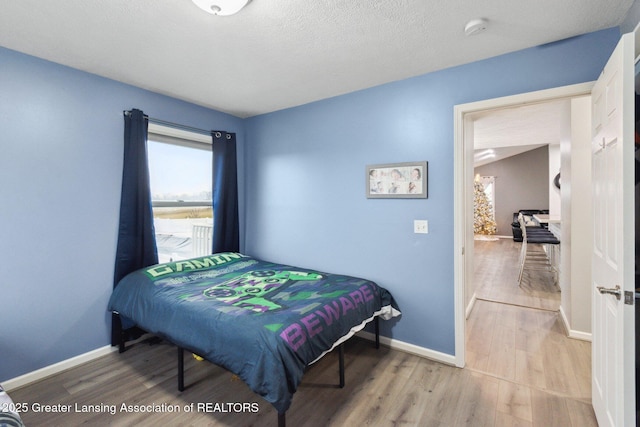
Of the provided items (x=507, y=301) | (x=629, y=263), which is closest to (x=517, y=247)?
(x=507, y=301)

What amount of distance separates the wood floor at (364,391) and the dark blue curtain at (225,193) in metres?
1.26

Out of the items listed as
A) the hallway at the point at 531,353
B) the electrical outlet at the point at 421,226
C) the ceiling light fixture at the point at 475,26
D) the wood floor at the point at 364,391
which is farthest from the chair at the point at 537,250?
the ceiling light fixture at the point at 475,26

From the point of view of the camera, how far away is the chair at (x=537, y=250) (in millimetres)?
4430

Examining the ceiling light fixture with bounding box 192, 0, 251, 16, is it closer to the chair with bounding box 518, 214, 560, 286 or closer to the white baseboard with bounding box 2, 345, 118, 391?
the white baseboard with bounding box 2, 345, 118, 391

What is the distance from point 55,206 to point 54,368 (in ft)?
4.12

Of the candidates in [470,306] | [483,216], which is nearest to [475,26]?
[470,306]

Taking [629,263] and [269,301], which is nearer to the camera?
[629,263]

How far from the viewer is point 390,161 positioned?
2.68 metres

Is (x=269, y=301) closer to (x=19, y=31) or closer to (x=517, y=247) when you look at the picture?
(x=19, y=31)

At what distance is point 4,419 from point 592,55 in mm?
Answer: 3473

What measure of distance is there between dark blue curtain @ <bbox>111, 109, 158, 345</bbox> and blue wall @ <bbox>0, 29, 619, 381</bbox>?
6 cm

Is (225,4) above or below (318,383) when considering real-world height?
above

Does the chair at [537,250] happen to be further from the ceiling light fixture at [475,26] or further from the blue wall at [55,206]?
the blue wall at [55,206]

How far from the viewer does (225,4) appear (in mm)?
1545
